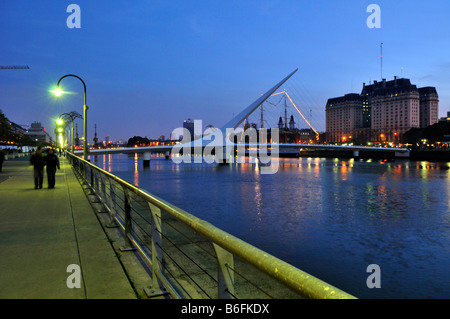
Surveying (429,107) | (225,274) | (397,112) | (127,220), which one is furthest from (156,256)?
(429,107)

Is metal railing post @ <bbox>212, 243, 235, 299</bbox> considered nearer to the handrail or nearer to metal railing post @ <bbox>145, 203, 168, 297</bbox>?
the handrail

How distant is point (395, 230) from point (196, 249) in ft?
31.3

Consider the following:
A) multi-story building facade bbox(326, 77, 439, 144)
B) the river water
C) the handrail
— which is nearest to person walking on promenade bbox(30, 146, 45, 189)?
the river water

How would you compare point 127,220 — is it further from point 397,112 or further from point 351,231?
point 397,112

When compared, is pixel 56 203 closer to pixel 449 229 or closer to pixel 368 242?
pixel 368 242

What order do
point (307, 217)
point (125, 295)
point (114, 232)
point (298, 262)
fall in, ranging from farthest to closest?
point (307, 217), point (298, 262), point (114, 232), point (125, 295)

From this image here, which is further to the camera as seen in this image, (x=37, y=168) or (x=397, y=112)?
(x=397, y=112)

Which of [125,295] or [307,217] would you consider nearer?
[125,295]

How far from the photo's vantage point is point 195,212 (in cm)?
1833

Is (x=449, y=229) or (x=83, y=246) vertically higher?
(x=83, y=246)

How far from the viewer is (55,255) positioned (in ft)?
17.0

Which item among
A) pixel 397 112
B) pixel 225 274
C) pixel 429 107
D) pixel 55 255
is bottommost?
pixel 55 255

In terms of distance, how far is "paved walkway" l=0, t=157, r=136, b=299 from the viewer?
12.6 feet
